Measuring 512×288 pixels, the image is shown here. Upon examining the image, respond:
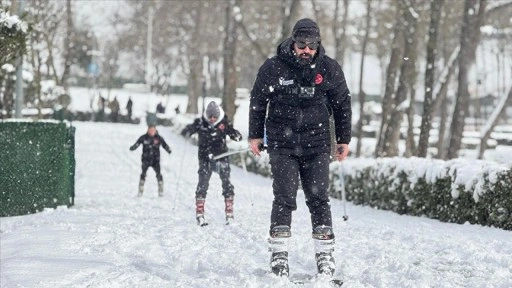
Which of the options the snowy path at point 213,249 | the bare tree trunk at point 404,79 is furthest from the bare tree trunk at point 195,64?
the snowy path at point 213,249

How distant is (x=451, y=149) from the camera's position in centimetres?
1945

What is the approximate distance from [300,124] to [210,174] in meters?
4.85

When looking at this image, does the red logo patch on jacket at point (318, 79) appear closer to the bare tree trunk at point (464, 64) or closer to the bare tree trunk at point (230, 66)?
the bare tree trunk at point (464, 64)

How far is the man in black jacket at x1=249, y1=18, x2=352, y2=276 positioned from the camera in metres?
5.61

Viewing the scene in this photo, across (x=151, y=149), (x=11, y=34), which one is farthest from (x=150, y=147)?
(x=11, y=34)

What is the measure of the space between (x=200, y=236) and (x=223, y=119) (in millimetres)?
2572

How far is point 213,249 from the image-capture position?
23.9ft

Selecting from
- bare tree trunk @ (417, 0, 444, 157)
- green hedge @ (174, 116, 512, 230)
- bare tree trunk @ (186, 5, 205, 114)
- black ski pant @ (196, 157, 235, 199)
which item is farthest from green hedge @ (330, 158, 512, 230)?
bare tree trunk @ (186, 5, 205, 114)

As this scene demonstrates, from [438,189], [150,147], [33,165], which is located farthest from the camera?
[150,147]

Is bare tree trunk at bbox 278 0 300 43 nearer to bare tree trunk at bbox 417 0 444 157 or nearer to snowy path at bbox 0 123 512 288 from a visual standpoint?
bare tree trunk at bbox 417 0 444 157

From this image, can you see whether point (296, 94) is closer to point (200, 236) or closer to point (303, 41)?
point (303, 41)

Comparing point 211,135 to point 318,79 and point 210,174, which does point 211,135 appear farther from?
point 318,79

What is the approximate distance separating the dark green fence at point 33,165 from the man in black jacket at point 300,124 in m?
5.45

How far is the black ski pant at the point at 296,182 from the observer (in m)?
5.73
